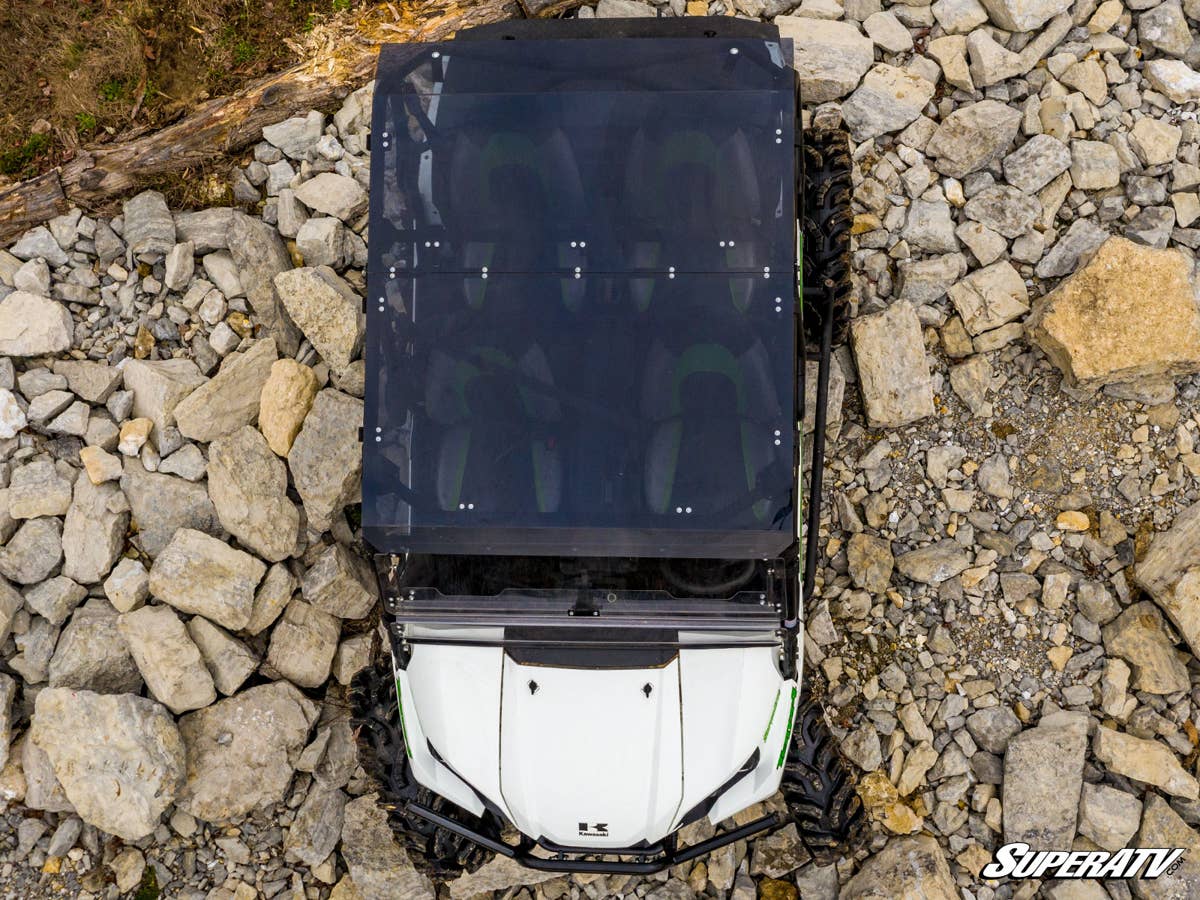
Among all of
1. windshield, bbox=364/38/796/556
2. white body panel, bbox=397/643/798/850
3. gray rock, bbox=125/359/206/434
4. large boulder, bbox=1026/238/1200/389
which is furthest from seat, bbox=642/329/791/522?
gray rock, bbox=125/359/206/434

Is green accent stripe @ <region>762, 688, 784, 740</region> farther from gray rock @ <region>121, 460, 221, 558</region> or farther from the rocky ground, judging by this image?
gray rock @ <region>121, 460, 221, 558</region>

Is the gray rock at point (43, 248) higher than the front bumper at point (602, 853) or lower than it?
higher

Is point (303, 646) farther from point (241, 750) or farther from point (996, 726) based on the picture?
point (996, 726)

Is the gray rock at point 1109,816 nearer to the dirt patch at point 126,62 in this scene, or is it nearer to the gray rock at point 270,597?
the gray rock at point 270,597

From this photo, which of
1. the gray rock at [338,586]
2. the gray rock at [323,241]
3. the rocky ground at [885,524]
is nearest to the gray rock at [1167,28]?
the rocky ground at [885,524]

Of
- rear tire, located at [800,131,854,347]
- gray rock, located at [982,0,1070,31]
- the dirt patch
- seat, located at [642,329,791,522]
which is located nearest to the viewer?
seat, located at [642,329,791,522]

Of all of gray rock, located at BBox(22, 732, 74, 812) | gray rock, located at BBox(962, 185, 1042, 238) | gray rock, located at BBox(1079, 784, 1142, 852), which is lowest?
gray rock, located at BBox(1079, 784, 1142, 852)
